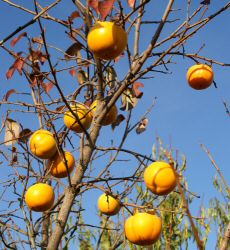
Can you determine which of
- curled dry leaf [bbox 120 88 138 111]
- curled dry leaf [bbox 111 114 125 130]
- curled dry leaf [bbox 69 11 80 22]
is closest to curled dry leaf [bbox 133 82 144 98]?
curled dry leaf [bbox 120 88 138 111]

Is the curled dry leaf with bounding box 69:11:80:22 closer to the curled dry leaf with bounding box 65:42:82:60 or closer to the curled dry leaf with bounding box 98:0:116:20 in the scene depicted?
the curled dry leaf with bounding box 65:42:82:60

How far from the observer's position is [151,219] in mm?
1628

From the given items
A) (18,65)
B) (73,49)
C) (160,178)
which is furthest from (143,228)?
(18,65)

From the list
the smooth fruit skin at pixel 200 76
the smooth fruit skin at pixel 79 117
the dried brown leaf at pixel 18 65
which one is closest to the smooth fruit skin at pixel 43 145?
the smooth fruit skin at pixel 79 117

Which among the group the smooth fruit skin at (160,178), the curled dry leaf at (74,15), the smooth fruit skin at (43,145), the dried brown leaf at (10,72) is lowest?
the smooth fruit skin at (160,178)

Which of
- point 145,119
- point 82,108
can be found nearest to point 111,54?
point 82,108

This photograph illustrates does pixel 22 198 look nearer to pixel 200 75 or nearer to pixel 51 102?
pixel 51 102

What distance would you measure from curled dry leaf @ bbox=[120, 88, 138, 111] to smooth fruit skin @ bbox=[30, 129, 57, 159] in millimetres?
464

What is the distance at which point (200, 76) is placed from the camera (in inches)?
84.1

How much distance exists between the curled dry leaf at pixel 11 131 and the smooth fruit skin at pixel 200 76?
1.06 meters

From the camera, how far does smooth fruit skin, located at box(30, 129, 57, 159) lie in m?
1.91

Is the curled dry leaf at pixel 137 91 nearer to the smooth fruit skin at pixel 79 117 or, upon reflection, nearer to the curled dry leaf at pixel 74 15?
the smooth fruit skin at pixel 79 117

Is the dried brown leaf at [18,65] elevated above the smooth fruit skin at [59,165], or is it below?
above

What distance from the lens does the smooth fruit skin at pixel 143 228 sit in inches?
63.6
